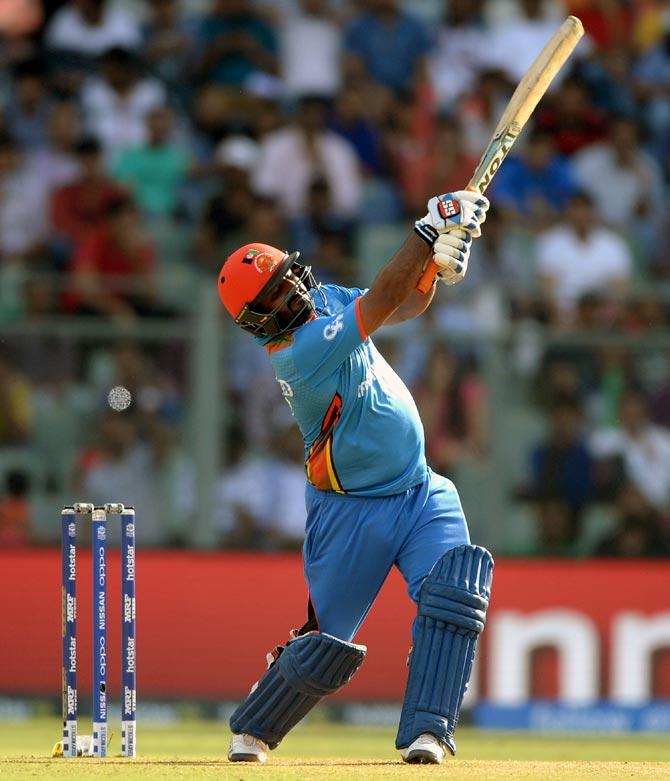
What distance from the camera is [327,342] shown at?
→ 621cm

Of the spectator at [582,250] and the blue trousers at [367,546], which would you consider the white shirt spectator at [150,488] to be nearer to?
the spectator at [582,250]

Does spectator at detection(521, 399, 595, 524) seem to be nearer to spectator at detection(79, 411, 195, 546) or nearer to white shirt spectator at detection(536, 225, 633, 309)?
white shirt spectator at detection(536, 225, 633, 309)

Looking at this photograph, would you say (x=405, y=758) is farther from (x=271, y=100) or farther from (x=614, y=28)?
(x=614, y=28)

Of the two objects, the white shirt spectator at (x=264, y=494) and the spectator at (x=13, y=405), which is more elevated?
the spectator at (x=13, y=405)

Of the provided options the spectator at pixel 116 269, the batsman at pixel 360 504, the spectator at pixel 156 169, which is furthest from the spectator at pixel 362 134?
the batsman at pixel 360 504

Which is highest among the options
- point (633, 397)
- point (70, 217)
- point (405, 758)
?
point (70, 217)

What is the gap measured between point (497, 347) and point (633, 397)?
99 centimetres

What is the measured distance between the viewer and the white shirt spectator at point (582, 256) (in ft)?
39.2

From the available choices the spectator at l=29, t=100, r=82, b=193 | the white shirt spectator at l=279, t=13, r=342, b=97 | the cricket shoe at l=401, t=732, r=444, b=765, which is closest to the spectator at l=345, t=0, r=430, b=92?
the white shirt spectator at l=279, t=13, r=342, b=97

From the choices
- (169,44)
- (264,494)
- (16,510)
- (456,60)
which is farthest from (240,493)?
(456,60)

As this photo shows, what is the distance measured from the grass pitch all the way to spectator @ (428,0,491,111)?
5338 millimetres

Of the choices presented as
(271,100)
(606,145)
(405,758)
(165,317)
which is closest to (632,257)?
(606,145)

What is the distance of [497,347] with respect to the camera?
10.8m

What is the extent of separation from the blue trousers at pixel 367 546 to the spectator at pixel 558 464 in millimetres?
4310
